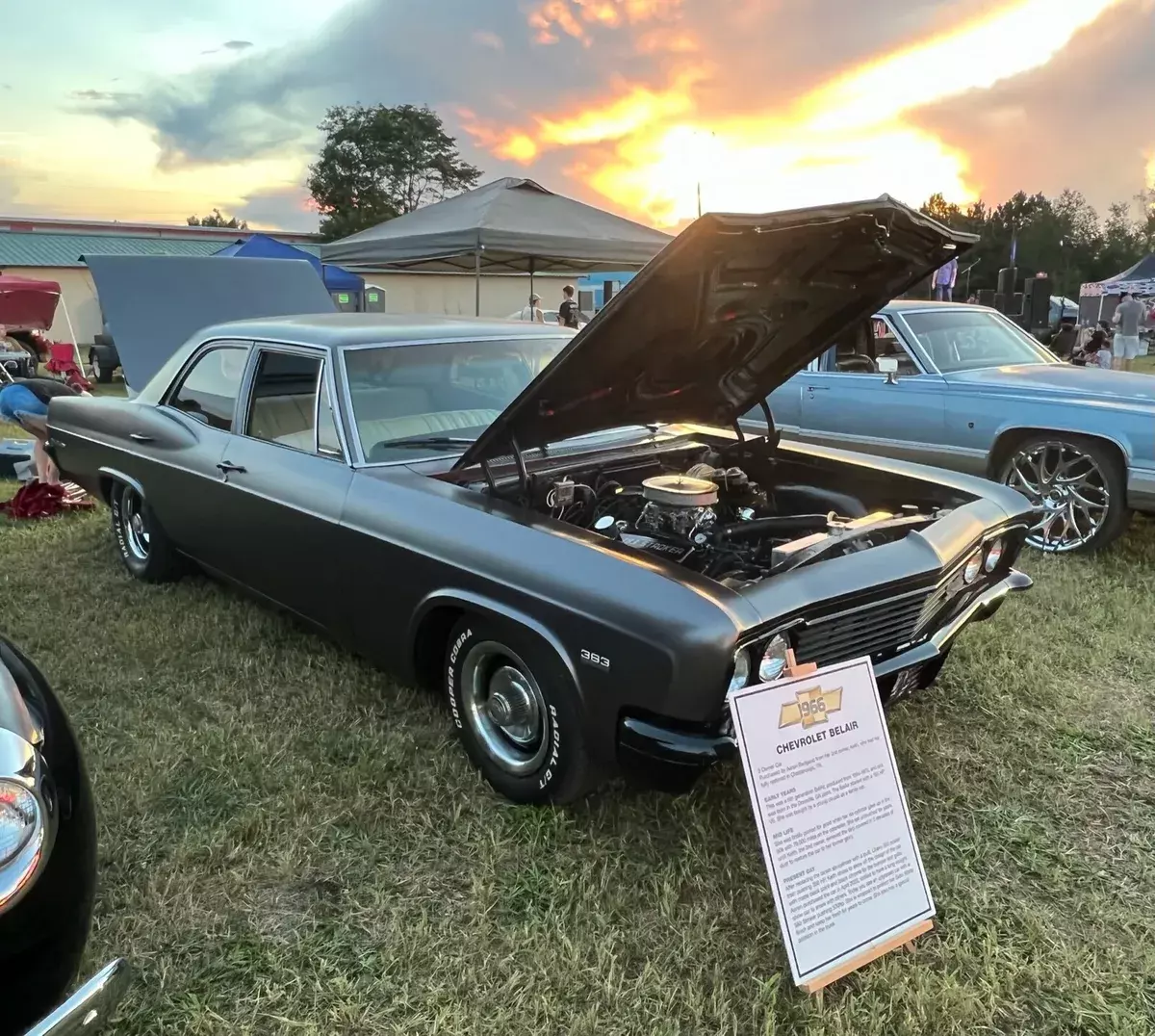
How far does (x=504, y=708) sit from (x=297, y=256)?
13.8 m

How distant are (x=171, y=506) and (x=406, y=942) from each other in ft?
8.96

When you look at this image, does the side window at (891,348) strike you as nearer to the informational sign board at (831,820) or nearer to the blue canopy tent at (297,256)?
the informational sign board at (831,820)

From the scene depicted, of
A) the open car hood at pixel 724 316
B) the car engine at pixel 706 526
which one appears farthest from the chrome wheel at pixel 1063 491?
the open car hood at pixel 724 316

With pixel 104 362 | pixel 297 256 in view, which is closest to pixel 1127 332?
pixel 297 256

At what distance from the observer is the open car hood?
2.50 meters

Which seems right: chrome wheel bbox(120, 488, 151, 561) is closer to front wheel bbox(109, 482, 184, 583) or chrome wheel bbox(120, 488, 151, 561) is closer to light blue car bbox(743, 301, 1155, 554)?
front wheel bbox(109, 482, 184, 583)

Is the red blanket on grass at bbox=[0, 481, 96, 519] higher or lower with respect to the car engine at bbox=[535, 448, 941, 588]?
lower

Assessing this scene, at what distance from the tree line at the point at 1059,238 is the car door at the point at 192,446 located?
5020 centimetres

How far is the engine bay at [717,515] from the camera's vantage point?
285 centimetres

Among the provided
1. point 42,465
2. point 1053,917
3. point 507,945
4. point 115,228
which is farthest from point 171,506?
point 115,228

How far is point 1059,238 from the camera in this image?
5481cm

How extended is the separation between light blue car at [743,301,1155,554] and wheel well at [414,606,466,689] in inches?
112

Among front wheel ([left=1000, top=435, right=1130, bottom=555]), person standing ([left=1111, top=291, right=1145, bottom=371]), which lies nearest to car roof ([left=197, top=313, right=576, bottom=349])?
front wheel ([left=1000, top=435, right=1130, bottom=555])

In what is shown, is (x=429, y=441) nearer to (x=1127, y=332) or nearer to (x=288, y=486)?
(x=288, y=486)
